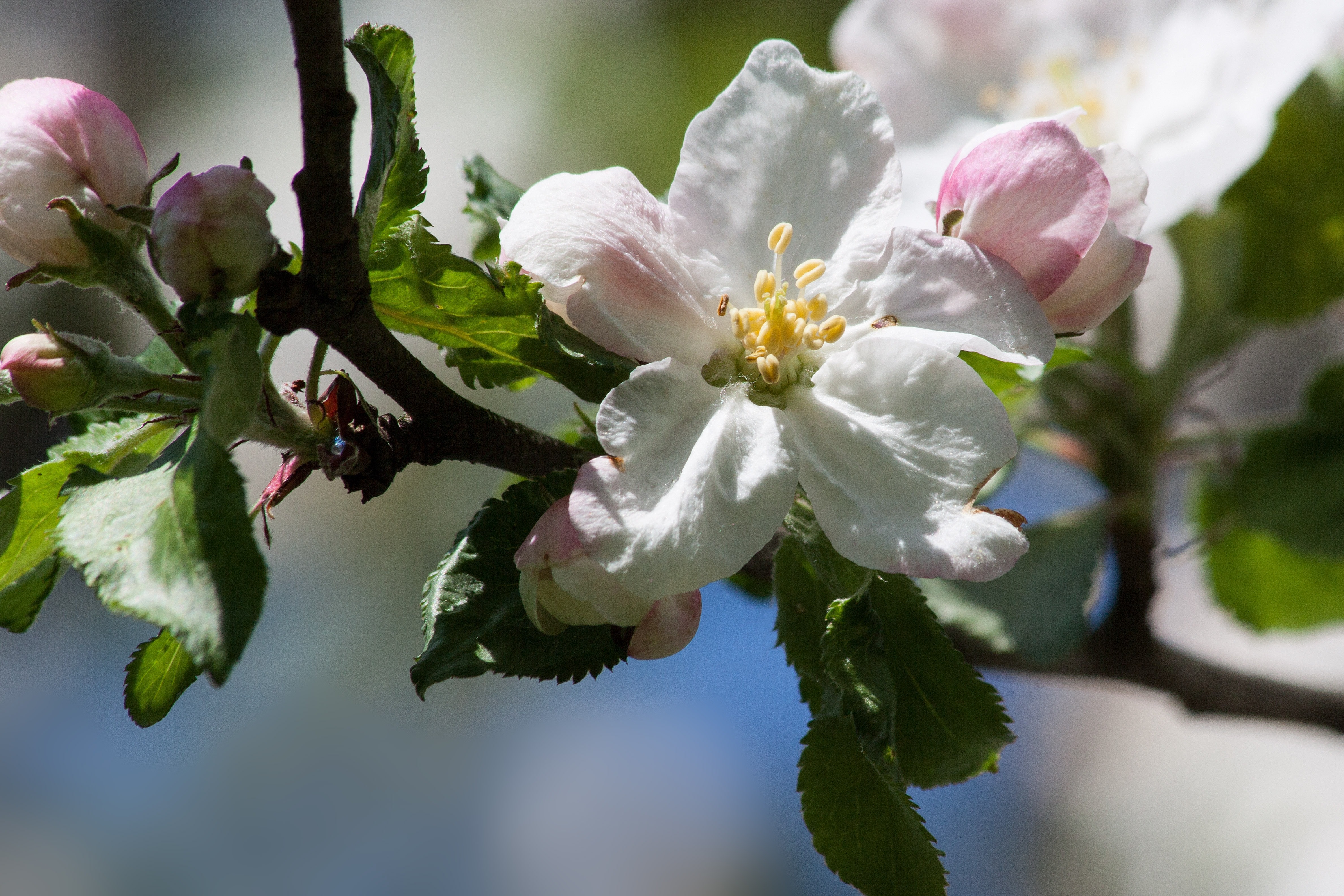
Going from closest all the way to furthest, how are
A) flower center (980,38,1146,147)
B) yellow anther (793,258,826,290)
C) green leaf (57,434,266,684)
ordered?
green leaf (57,434,266,684) < yellow anther (793,258,826,290) < flower center (980,38,1146,147)

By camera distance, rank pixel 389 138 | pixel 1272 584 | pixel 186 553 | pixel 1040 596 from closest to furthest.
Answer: pixel 186 553
pixel 389 138
pixel 1040 596
pixel 1272 584

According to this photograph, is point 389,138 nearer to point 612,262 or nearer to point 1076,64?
point 612,262

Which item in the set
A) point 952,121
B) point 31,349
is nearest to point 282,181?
point 952,121

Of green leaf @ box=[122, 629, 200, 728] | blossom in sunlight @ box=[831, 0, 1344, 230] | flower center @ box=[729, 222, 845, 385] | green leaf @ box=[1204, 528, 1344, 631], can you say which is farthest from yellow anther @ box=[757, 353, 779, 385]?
green leaf @ box=[1204, 528, 1344, 631]

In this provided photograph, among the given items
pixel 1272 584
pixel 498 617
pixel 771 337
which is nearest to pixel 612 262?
pixel 771 337

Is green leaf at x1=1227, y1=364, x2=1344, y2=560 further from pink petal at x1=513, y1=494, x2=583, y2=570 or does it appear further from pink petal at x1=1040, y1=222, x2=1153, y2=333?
pink petal at x1=513, y1=494, x2=583, y2=570
